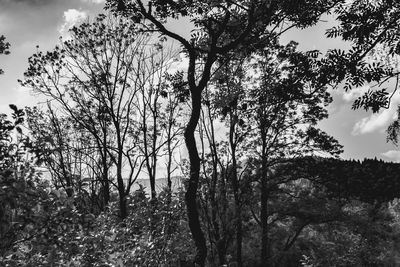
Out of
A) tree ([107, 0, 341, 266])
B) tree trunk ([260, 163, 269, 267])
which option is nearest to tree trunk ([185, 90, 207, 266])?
tree ([107, 0, 341, 266])

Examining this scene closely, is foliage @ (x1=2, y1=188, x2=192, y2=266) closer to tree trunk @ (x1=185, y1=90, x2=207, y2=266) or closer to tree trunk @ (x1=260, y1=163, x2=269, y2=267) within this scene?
tree trunk @ (x1=185, y1=90, x2=207, y2=266)

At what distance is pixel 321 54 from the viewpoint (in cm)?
439

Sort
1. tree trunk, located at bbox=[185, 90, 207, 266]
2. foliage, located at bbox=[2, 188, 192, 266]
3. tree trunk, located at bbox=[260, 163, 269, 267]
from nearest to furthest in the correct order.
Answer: foliage, located at bbox=[2, 188, 192, 266]
tree trunk, located at bbox=[185, 90, 207, 266]
tree trunk, located at bbox=[260, 163, 269, 267]

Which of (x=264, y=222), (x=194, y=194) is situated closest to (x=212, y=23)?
(x=194, y=194)

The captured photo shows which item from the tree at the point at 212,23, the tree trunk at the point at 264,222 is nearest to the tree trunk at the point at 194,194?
the tree at the point at 212,23

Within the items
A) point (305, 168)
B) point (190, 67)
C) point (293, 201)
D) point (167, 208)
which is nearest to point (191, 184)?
point (167, 208)

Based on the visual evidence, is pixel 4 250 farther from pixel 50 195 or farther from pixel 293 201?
pixel 293 201

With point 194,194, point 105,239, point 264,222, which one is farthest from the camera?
point 264,222

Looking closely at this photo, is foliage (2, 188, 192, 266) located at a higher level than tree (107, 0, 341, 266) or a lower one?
lower

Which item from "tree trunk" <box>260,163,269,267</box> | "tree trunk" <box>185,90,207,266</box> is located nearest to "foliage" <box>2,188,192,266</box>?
"tree trunk" <box>185,90,207,266</box>

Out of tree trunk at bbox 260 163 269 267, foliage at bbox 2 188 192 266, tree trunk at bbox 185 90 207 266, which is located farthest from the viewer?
tree trunk at bbox 260 163 269 267

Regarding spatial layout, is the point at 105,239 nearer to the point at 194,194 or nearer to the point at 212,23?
the point at 194,194

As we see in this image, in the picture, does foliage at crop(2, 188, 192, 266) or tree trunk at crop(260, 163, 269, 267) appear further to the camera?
tree trunk at crop(260, 163, 269, 267)

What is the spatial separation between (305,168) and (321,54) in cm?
1476
